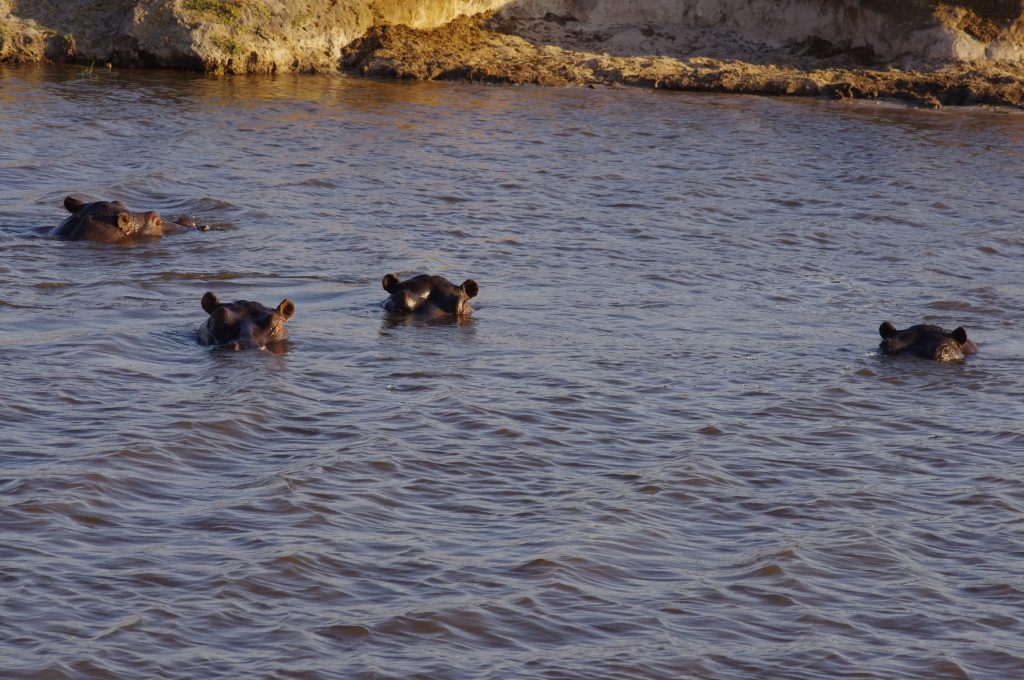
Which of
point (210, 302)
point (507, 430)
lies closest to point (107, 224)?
point (210, 302)

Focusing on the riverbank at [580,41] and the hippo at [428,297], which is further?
the riverbank at [580,41]

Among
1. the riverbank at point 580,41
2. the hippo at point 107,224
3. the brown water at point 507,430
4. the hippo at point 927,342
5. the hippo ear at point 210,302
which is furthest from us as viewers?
the riverbank at point 580,41

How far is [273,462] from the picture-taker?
25.2 feet

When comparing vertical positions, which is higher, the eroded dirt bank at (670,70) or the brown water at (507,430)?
the eroded dirt bank at (670,70)

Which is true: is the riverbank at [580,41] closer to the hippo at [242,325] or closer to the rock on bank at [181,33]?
the rock on bank at [181,33]

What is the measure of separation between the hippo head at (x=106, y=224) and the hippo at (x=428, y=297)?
316 cm

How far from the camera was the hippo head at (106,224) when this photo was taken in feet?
42.7

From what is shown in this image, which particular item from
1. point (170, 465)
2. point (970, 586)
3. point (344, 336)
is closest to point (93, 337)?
point (344, 336)

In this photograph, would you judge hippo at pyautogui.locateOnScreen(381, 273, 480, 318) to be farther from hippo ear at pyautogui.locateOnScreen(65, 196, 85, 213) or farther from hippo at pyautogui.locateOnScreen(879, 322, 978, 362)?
hippo ear at pyautogui.locateOnScreen(65, 196, 85, 213)

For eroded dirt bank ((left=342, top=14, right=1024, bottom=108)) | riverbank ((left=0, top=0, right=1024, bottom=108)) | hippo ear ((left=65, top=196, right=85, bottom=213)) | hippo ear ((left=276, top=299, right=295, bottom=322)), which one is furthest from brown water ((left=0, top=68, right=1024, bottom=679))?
eroded dirt bank ((left=342, top=14, right=1024, bottom=108))

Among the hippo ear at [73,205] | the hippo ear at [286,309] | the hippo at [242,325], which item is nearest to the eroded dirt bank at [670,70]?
the hippo ear at [73,205]

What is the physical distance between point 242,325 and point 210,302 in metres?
0.33

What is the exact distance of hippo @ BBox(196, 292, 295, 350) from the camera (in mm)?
9836

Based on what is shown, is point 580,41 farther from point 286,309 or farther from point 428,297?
point 286,309
